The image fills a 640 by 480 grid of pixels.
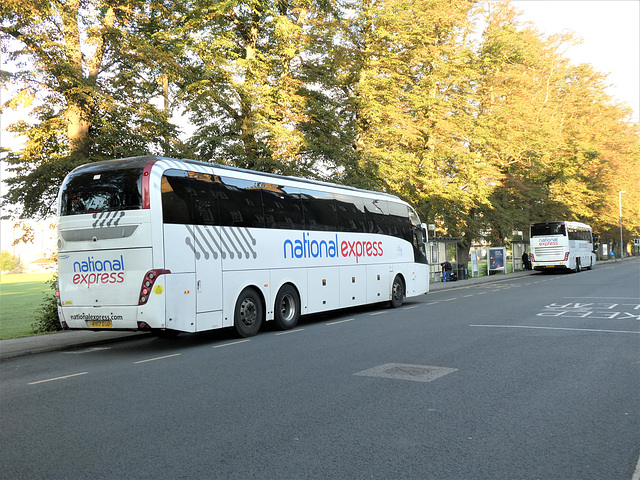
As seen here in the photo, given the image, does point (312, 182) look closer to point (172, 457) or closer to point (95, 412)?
point (95, 412)

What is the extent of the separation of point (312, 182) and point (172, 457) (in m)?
12.1

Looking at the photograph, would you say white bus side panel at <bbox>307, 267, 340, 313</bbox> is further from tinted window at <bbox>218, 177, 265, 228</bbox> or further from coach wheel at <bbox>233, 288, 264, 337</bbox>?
tinted window at <bbox>218, 177, 265, 228</bbox>

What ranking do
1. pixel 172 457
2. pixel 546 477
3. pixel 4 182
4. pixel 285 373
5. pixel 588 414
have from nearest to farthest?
pixel 546 477 → pixel 172 457 → pixel 588 414 → pixel 285 373 → pixel 4 182

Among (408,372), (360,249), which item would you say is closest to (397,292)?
(360,249)

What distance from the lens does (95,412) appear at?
666 cm

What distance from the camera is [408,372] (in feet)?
27.7

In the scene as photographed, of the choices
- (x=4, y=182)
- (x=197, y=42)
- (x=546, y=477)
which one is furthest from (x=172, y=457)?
(x=197, y=42)

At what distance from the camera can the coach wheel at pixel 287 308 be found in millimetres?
14586

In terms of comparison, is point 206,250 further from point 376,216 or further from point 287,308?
point 376,216

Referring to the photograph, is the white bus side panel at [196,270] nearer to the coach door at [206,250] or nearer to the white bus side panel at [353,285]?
the coach door at [206,250]

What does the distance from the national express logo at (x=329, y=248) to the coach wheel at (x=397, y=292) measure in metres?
1.50

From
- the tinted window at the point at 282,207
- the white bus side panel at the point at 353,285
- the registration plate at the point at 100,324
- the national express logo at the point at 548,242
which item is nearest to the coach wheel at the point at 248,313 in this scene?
the tinted window at the point at 282,207

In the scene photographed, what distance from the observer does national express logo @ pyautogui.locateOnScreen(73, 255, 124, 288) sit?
11.4m

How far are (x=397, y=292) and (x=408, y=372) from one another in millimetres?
12202
